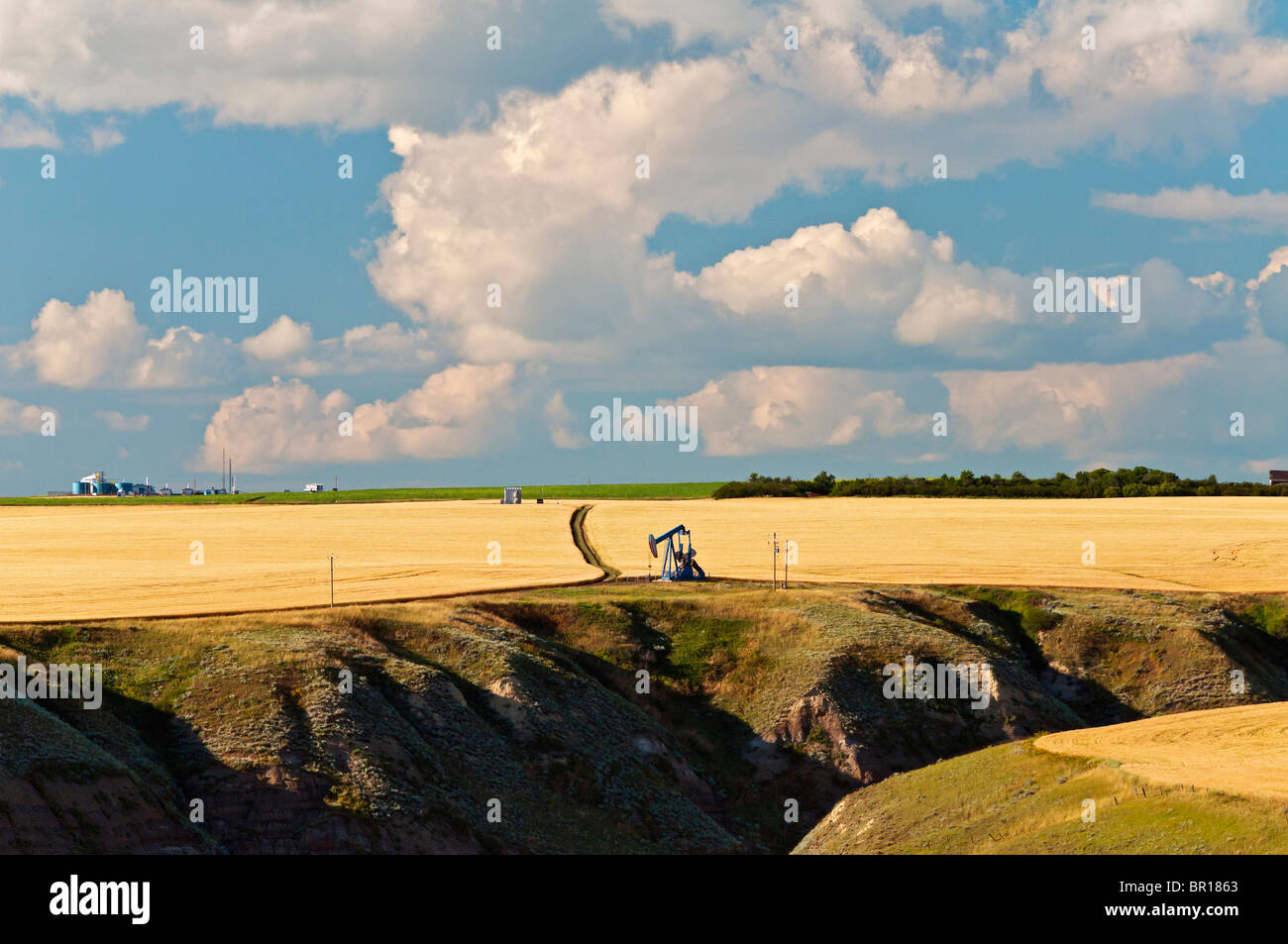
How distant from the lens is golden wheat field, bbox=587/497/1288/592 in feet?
299

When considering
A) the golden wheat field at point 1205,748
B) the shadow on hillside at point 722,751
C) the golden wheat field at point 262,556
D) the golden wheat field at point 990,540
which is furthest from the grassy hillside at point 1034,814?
the golden wheat field at point 990,540

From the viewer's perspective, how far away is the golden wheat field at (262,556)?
71.9 metres

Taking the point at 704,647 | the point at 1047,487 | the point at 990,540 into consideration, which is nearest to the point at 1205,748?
the point at 704,647

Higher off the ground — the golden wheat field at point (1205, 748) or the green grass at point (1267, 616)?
the green grass at point (1267, 616)

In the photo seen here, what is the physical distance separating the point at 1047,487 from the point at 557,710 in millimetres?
133655

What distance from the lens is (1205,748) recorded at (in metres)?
46.8

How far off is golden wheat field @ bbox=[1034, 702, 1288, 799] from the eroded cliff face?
13.0m

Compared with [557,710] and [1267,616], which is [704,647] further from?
[1267,616]

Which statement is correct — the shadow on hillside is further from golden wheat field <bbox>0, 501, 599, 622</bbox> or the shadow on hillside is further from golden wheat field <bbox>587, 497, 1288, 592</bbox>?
golden wheat field <bbox>587, 497, 1288, 592</bbox>

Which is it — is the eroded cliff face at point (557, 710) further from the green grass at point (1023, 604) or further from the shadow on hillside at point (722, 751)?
the green grass at point (1023, 604)

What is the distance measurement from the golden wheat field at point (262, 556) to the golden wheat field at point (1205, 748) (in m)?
42.3

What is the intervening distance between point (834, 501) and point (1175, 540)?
60.5m
